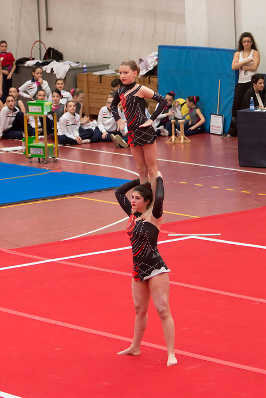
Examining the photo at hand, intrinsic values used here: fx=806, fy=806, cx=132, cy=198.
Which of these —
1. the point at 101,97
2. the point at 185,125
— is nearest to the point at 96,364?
the point at 185,125

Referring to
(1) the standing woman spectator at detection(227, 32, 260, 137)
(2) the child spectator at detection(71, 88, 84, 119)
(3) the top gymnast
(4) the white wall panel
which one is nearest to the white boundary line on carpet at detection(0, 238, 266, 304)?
(3) the top gymnast

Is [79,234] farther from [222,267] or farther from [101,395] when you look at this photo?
[101,395]

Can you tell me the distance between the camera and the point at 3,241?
9039 millimetres

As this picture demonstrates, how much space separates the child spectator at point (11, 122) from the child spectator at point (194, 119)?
3523mm

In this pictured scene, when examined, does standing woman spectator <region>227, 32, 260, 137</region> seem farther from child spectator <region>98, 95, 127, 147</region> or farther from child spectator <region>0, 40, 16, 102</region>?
child spectator <region>0, 40, 16, 102</region>

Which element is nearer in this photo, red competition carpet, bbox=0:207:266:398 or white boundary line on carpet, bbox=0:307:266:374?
red competition carpet, bbox=0:207:266:398

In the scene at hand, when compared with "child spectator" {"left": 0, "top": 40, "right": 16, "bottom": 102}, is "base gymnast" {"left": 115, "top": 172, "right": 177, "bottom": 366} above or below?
below

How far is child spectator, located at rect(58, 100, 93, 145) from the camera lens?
52.3ft

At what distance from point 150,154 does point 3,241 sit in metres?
1.96

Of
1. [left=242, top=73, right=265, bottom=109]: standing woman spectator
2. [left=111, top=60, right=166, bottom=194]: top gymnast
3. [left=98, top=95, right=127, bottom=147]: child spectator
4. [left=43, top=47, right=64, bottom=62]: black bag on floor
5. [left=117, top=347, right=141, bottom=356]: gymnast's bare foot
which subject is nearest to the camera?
[left=117, top=347, right=141, bottom=356]: gymnast's bare foot

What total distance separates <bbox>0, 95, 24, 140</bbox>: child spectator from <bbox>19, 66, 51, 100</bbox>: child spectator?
1.71 metres

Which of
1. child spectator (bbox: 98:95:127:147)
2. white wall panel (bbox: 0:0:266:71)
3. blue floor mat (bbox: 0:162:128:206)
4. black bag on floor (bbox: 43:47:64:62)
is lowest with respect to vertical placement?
blue floor mat (bbox: 0:162:128:206)

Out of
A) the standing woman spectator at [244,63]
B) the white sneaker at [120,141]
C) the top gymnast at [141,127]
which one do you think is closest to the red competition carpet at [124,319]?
the top gymnast at [141,127]

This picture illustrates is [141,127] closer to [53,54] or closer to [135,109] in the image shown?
[135,109]
